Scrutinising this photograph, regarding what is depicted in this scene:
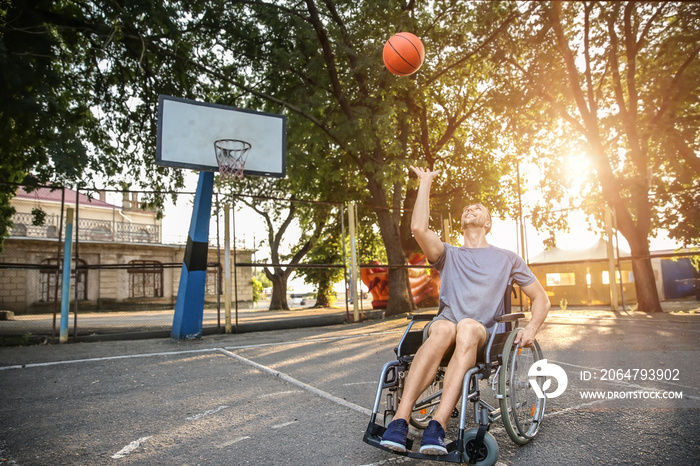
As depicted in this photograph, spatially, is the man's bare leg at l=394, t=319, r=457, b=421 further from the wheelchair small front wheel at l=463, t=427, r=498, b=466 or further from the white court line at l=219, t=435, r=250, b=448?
the white court line at l=219, t=435, r=250, b=448

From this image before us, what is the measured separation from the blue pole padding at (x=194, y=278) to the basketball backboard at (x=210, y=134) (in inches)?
27.9

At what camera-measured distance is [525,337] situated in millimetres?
2973

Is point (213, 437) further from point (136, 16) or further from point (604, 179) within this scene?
point (604, 179)

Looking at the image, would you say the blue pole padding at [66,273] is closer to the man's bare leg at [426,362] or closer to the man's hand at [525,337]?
the man's bare leg at [426,362]

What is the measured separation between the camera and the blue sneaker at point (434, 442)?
2.40 metres

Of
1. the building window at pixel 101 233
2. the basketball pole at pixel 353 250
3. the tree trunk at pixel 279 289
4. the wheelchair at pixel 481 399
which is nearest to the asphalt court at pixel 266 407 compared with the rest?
the wheelchair at pixel 481 399

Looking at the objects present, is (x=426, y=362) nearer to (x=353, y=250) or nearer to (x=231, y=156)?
(x=231, y=156)

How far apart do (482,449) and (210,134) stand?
8119 mm

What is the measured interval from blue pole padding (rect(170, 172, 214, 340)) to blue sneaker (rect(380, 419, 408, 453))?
22.5ft

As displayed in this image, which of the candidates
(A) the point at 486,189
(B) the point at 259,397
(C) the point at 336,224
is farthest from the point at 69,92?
(A) the point at 486,189

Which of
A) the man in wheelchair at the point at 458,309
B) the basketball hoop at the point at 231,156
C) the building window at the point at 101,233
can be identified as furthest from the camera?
the building window at the point at 101,233

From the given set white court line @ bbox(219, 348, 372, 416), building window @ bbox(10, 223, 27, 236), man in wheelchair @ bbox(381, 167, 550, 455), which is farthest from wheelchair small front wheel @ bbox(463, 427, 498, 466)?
building window @ bbox(10, 223, 27, 236)

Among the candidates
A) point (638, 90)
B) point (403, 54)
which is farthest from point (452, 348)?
point (638, 90)

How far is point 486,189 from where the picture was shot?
57.4 feet
